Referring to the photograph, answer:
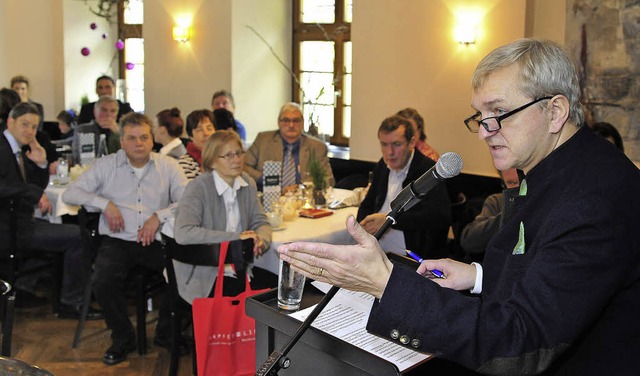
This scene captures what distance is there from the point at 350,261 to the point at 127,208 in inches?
143

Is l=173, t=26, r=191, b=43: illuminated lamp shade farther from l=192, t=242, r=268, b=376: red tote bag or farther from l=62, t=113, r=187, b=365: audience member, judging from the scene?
l=192, t=242, r=268, b=376: red tote bag

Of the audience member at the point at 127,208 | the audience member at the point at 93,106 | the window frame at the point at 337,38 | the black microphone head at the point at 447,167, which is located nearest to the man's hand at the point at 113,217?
the audience member at the point at 127,208

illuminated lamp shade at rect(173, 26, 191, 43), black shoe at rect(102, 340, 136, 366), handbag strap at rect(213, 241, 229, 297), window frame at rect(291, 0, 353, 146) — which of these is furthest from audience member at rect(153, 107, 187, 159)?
illuminated lamp shade at rect(173, 26, 191, 43)

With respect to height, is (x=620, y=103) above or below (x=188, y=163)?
above

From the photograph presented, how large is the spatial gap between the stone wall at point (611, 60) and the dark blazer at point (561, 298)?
416 cm

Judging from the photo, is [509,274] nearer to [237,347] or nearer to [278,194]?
[237,347]

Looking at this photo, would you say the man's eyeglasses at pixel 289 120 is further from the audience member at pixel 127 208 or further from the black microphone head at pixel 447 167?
the black microphone head at pixel 447 167

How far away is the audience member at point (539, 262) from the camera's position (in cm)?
141

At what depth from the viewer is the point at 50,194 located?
5.57 m

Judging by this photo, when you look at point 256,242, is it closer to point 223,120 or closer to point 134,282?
point 134,282

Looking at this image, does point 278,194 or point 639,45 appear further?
point 639,45

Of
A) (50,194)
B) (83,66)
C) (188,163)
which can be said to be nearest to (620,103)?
(188,163)

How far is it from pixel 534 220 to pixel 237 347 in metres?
2.01

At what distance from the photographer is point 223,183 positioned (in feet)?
13.8
